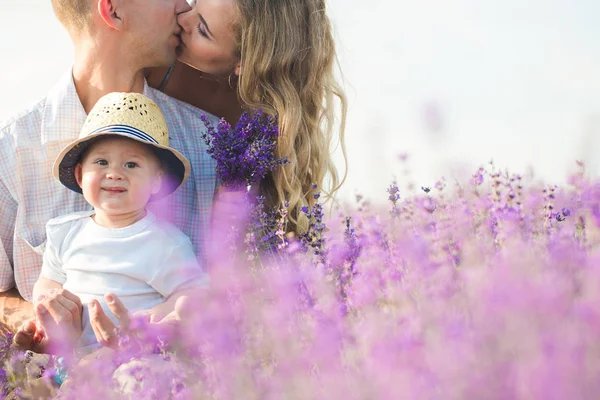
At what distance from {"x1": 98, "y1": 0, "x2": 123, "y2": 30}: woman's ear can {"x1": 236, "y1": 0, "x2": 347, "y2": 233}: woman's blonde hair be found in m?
0.63

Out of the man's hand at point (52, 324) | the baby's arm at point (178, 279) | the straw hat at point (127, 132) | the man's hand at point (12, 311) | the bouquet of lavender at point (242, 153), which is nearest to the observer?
the man's hand at point (52, 324)

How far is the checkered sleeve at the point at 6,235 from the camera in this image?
368 cm

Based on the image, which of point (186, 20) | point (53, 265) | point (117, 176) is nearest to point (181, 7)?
point (186, 20)

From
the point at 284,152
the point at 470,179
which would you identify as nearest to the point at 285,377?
the point at 470,179

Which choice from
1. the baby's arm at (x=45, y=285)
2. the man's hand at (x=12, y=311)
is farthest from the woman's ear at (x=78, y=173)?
the man's hand at (x=12, y=311)

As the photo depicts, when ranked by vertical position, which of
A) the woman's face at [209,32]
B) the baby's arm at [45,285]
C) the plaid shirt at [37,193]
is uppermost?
the woman's face at [209,32]

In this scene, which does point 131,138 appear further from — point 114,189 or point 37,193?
point 37,193

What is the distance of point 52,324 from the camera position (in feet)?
9.01

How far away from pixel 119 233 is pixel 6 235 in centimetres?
107

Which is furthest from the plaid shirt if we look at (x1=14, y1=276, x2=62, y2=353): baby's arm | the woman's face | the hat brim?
(x1=14, y1=276, x2=62, y2=353): baby's arm

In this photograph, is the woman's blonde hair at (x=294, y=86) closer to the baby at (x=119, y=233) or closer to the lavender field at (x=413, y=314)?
the lavender field at (x=413, y=314)

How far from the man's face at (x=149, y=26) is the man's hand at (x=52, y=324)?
59.6 inches

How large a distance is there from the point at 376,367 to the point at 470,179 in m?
1.73

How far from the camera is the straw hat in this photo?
9.82 ft
